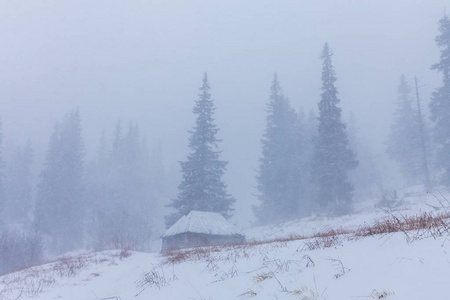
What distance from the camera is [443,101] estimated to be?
34.3 m

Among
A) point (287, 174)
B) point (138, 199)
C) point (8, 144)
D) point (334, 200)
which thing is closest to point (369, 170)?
point (287, 174)

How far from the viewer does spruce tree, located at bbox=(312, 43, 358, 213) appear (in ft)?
111

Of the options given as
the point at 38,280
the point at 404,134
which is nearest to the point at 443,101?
the point at 404,134

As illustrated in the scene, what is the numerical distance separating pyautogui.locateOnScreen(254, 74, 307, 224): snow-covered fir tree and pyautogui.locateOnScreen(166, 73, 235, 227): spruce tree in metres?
6.89

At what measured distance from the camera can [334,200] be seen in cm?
3375

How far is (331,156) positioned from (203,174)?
13839mm

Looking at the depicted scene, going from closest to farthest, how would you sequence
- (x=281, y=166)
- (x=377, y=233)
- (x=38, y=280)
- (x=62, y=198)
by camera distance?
(x=377, y=233) < (x=38, y=280) < (x=281, y=166) < (x=62, y=198)

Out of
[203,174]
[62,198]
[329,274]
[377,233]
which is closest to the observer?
[329,274]

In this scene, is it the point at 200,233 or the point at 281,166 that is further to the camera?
the point at 281,166

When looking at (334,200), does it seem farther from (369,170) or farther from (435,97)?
(369,170)

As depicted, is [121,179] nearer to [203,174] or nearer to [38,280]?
[203,174]

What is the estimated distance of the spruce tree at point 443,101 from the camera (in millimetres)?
33500

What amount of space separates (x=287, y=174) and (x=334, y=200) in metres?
8.98

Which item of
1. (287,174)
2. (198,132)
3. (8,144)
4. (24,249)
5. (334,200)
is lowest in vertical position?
(24,249)
